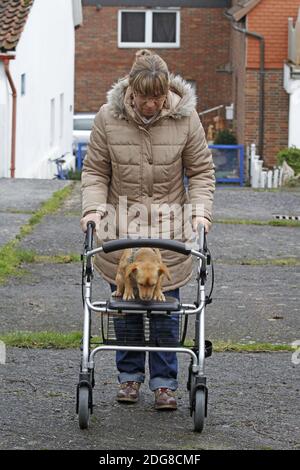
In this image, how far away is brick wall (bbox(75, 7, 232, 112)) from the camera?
4166 cm

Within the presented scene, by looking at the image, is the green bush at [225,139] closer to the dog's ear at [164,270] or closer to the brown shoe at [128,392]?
the brown shoe at [128,392]

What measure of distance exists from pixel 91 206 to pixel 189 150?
1.87ft

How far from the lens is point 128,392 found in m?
6.59

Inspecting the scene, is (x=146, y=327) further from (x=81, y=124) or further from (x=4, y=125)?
(x=81, y=124)

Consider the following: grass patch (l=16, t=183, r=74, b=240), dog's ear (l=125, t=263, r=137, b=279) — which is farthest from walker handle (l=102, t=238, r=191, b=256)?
grass patch (l=16, t=183, r=74, b=240)

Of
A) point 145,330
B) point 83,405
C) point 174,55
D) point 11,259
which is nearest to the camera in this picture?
point 83,405

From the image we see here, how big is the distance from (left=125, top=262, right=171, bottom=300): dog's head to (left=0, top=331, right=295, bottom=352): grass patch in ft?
6.15

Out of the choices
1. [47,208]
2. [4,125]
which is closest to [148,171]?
[47,208]

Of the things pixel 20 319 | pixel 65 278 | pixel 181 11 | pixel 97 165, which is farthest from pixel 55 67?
pixel 97 165

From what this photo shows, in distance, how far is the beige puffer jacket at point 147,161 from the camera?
6.41 meters

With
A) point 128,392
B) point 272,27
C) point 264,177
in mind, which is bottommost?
point 264,177

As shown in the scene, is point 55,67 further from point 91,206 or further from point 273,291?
point 91,206

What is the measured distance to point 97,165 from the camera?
6535 millimetres

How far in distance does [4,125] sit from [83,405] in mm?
16837
